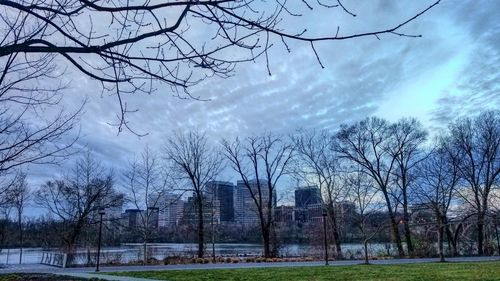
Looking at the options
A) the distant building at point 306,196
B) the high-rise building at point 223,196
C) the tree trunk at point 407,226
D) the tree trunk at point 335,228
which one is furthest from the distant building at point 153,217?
the tree trunk at point 407,226

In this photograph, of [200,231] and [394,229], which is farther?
[394,229]

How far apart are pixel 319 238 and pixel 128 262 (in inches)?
581

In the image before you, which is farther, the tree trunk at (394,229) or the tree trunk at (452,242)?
the tree trunk at (394,229)

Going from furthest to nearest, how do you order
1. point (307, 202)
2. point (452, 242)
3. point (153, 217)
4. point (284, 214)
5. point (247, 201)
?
1. point (307, 202)
2. point (247, 201)
3. point (284, 214)
4. point (153, 217)
5. point (452, 242)

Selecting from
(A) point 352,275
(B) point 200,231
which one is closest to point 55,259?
(B) point 200,231

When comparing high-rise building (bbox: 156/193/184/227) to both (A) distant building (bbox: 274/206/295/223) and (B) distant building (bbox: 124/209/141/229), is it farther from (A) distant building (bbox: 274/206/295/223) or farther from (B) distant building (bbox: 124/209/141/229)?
(A) distant building (bbox: 274/206/295/223)

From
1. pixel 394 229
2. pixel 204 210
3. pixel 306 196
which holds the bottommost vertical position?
pixel 394 229

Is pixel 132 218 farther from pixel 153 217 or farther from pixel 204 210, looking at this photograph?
pixel 204 210

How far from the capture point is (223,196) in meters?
38.8

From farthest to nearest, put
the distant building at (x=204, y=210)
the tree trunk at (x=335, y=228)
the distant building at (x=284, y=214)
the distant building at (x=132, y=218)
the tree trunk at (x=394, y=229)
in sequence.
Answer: the distant building at (x=284, y=214)
the tree trunk at (x=335, y=228)
the distant building at (x=204, y=210)
the tree trunk at (x=394, y=229)
the distant building at (x=132, y=218)

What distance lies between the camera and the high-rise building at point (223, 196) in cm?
3612

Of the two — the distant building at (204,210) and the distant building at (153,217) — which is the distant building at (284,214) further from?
the distant building at (153,217)

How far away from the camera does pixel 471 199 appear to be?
34906 mm

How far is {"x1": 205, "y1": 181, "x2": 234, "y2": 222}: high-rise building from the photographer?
119ft
